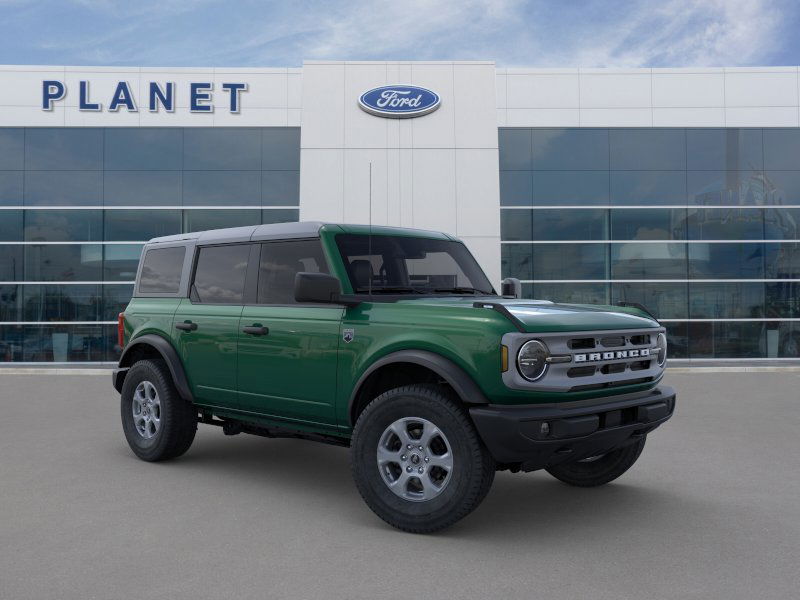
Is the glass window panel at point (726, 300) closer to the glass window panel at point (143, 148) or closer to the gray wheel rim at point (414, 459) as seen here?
the glass window panel at point (143, 148)

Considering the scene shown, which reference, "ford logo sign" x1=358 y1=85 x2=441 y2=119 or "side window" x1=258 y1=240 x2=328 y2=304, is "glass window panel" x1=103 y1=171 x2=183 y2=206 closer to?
"ford logo sign" x1=358 y1=85 x2=441 y2=119

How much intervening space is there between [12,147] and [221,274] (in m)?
18.2

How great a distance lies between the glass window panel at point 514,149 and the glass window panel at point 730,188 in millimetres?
4775

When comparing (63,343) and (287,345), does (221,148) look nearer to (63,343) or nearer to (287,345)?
(63,343)

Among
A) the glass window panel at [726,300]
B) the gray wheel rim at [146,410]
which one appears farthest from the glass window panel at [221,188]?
the gray wheel rim at [146,410]

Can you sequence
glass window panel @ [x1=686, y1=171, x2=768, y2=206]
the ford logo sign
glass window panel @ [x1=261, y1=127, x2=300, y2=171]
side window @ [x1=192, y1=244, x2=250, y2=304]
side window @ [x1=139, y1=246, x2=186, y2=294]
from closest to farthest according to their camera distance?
side window @ [x1=192, y1=244, x2=250, y2=304]
side window @ [x1=139, y1=246, x2=186, y2=294]
the ford logo sign
glass window panel @ [x1=261, y1=127, x2=300, y2=171]
glass window panel @ [x1=686, y1=171, x2=768, y2=206]

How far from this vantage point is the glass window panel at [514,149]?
2150 centimetres

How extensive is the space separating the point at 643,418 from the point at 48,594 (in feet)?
11.6

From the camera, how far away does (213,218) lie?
21.3m

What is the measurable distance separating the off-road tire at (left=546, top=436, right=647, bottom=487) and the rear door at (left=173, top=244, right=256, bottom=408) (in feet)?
8.80

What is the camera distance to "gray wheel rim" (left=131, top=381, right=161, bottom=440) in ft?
21.8

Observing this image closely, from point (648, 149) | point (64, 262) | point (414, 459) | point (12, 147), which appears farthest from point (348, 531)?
point (12, 147)

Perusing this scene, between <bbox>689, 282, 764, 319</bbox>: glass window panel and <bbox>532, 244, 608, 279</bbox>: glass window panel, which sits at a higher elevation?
<bbox>532, 244, 608, 279</bbox>: glass window panel

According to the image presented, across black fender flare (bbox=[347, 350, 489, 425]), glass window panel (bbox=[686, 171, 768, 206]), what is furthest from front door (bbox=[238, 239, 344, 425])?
glass window panel (bbox=[686, 171, 768, 206])
